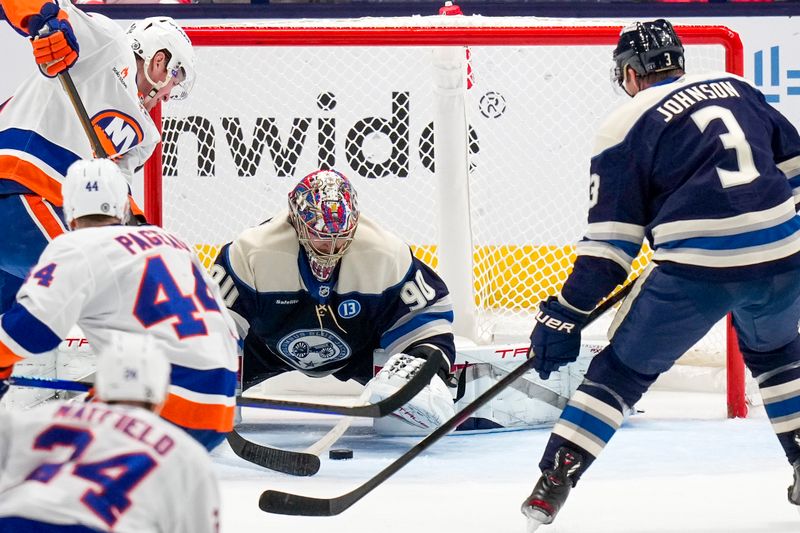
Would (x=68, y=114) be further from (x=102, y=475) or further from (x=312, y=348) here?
(x=102, y=475)

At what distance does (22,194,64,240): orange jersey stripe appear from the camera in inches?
133

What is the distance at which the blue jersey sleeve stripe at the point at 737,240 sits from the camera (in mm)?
2729

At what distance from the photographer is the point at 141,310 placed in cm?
228

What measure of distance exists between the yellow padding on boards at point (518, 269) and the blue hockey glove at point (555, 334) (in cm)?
213

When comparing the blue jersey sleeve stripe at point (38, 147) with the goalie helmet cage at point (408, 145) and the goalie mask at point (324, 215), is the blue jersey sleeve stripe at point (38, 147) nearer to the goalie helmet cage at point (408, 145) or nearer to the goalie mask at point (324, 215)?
the goalie mask at point (324, 215)

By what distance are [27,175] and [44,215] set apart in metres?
0.11

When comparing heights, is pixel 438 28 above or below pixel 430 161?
above

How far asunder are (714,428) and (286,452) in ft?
4.66

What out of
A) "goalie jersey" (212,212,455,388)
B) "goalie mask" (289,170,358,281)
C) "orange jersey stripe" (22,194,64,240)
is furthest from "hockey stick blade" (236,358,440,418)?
"orange jersey stripe" (22,194,64,240)

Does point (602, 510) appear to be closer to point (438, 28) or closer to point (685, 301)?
point (685, 301)

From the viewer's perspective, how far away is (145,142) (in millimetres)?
3635

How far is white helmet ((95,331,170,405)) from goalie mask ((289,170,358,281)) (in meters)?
1.79

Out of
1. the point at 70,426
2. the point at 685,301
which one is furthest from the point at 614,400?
the point at 70,426

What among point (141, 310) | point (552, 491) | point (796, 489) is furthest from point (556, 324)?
point (141, 310)
